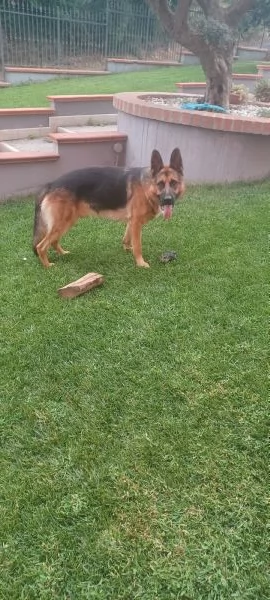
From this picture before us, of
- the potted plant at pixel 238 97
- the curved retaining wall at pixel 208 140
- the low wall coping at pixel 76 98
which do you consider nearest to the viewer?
the curved retaining wall at pixel 208 140

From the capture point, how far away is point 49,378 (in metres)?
2.70

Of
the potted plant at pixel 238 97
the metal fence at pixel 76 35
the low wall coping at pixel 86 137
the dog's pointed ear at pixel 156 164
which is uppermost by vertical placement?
the metal fence at pixel 76 35

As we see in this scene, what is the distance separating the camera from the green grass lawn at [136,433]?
5.79 feet

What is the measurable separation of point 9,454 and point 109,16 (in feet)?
60.9

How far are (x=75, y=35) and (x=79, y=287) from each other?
16.1 m

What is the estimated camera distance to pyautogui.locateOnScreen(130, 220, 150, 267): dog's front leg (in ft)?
12.7

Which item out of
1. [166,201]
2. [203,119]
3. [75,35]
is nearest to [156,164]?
[166,201]

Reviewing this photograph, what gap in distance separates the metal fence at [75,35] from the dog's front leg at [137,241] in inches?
552

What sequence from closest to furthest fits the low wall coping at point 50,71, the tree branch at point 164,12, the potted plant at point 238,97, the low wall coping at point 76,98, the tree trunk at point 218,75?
the tree branch at point 164,12, the tree trunk at point 218,75, the potted plant at point 238,97, the low wall coping at point 76,98, the low wall coping at point 50,71

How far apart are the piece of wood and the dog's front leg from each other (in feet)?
1.77

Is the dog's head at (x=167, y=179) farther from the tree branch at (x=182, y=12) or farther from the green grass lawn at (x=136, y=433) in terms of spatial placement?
the tree branch at (x=182, y=12)

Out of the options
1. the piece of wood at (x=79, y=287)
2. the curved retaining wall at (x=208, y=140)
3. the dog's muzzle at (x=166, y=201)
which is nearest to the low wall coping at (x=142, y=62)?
the curved retaining wall at (x=208, y=140)

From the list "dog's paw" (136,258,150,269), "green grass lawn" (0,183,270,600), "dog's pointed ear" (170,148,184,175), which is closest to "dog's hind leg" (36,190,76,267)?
"green grass lawn" (0,183,270,600)

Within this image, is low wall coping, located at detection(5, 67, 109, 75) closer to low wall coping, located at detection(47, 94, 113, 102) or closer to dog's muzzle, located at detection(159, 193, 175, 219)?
low wall coping, located at detection(47, 94, 113, 102)
